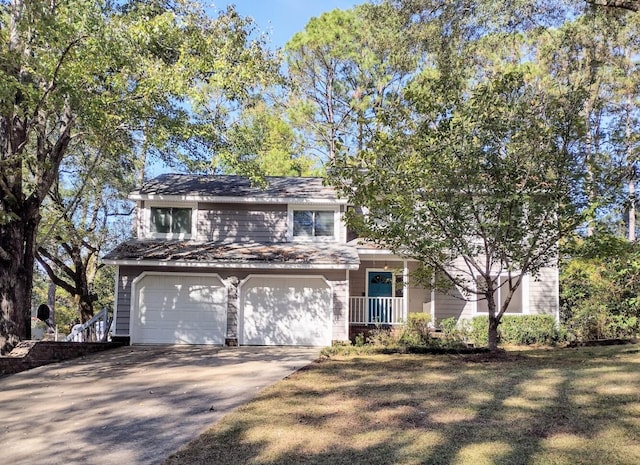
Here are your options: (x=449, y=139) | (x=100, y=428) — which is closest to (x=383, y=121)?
(x=449, y=139)

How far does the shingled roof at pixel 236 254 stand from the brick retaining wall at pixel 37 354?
305cm

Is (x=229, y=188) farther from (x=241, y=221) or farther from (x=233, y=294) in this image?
(x=233, y=294)

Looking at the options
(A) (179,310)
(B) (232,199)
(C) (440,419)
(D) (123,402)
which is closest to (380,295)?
(B) (232,199)

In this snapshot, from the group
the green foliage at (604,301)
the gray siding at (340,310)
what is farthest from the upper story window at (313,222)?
the green foliage at (604,301)

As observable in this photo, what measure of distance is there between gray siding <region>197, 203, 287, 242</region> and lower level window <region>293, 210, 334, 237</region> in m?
0.41

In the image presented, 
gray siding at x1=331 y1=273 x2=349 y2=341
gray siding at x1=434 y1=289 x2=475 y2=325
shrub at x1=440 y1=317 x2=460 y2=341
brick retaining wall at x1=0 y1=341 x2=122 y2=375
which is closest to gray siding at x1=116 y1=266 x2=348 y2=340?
gray siding at x1=331 y1=273 x2=349 y2=341

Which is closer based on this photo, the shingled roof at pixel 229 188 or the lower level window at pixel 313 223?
the shingled roof at pixel 229 188

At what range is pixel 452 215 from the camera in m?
10.4

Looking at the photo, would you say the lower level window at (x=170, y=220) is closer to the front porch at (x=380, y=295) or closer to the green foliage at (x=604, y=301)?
the front porch at (x=380, y=295)

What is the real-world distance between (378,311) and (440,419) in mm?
11271

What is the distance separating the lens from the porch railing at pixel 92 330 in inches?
584

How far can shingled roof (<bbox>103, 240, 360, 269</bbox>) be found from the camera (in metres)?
15.2

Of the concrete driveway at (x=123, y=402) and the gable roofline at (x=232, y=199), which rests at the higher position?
the gable roofline at (x=232, y=199)

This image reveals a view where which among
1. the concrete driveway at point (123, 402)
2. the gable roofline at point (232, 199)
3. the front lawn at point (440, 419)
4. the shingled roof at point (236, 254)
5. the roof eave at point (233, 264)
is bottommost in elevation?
the concrete driveway at point (123, 402)
